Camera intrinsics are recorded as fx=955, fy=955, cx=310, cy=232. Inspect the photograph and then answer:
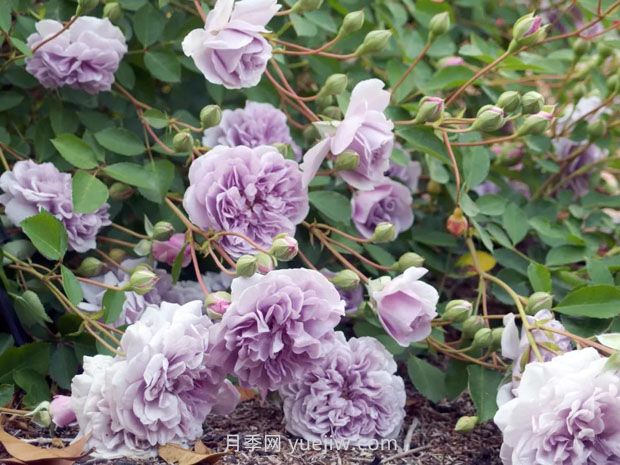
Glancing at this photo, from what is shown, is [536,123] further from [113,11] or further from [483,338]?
[113,11]

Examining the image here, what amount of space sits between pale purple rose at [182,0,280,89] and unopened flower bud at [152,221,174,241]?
0.65 feet

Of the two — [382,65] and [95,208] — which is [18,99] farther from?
[382,65]

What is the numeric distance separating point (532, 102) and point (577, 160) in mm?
603

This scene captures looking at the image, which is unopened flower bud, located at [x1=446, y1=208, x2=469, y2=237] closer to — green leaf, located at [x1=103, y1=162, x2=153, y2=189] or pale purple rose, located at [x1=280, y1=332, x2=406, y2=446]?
pale purple rose, located at [x1=280, y1=332, x2=406, y2=446]

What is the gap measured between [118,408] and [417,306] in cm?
37

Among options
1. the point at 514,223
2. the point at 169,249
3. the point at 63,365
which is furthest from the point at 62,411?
the point at 514,223

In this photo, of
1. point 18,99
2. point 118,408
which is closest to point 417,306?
point 118,408

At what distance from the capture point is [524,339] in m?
1.18

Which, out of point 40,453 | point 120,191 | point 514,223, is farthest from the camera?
point 514,223

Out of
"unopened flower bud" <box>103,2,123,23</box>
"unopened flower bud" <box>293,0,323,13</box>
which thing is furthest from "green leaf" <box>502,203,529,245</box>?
"unopened flower bud" <box>103,2,123,23</box>

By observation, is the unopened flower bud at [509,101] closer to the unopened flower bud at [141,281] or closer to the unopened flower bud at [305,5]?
the unopened flower bud at [305,5]

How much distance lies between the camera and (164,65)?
4.72 ft

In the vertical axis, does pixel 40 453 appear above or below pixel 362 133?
below

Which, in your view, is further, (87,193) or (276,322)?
(87,193)
